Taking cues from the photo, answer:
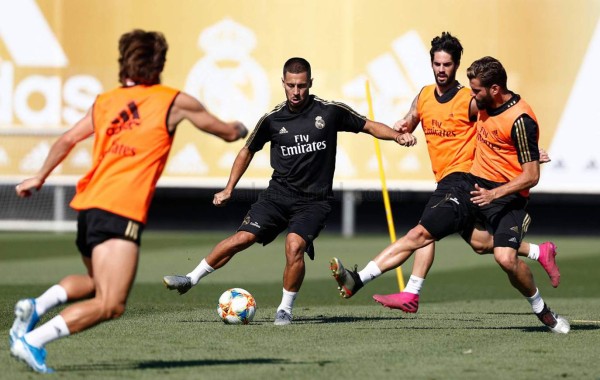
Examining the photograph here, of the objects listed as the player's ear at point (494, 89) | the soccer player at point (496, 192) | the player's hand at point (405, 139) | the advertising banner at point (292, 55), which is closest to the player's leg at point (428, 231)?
the soccer player at point (496, 192)

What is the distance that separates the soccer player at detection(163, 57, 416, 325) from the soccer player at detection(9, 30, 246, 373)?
11.4 ft

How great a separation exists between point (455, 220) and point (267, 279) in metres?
7.45

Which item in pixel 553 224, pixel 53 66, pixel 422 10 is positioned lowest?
pixel 553 224

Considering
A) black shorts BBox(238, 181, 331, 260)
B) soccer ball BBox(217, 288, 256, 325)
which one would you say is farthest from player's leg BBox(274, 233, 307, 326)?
soccer ball BBox(217, 288, 256, 325)

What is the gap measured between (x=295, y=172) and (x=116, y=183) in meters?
3.96

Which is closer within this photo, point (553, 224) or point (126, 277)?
point (126, 277)

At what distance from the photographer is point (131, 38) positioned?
26.8ft

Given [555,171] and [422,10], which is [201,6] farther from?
[555,171]

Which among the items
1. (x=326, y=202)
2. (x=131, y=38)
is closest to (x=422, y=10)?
(x=326, y=202)

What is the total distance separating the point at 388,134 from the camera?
11.5 meters

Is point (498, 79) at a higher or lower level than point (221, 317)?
higher

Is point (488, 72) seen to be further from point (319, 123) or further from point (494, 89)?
point (319, 123)

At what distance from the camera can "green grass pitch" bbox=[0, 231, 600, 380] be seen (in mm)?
8562

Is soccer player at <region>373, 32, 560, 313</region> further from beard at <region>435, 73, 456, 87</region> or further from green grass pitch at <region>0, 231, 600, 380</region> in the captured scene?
green grass pitch at <region>0, 231, 600, 380</region>
